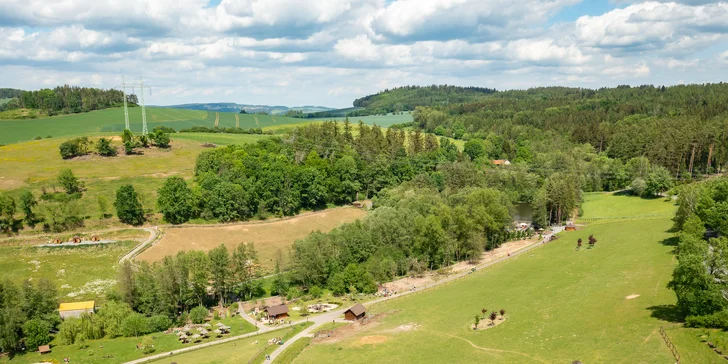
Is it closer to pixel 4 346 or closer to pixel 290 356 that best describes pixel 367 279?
pixel 290 356

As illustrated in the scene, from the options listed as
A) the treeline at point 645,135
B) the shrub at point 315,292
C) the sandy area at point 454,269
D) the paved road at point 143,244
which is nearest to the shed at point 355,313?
the shrub at point 315,292

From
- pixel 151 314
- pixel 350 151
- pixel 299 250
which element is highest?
pixel 350 151

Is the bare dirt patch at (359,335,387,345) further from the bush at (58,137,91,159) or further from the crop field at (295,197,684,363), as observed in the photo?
the bush at (58,137,91,159)

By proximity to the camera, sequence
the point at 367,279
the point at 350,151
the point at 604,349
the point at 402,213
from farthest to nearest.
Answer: the point at 350,151 → the point at 402,213 → the point at 367,279 → the point at 604,349

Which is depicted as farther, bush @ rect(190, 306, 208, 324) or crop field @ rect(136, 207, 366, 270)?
crop field @ rect(136, 207, 366, 270)

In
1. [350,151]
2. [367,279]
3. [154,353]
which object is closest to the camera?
[154,353]

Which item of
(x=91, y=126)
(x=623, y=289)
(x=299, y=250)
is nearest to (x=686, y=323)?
(x=623, y=289)

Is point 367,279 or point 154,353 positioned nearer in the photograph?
point 154,353

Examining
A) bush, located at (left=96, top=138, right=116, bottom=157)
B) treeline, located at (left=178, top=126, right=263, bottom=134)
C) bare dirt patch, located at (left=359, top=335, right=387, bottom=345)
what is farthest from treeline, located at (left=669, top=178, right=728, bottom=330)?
treeline, located at (left=178, top=126, right=263, bottom=134)
